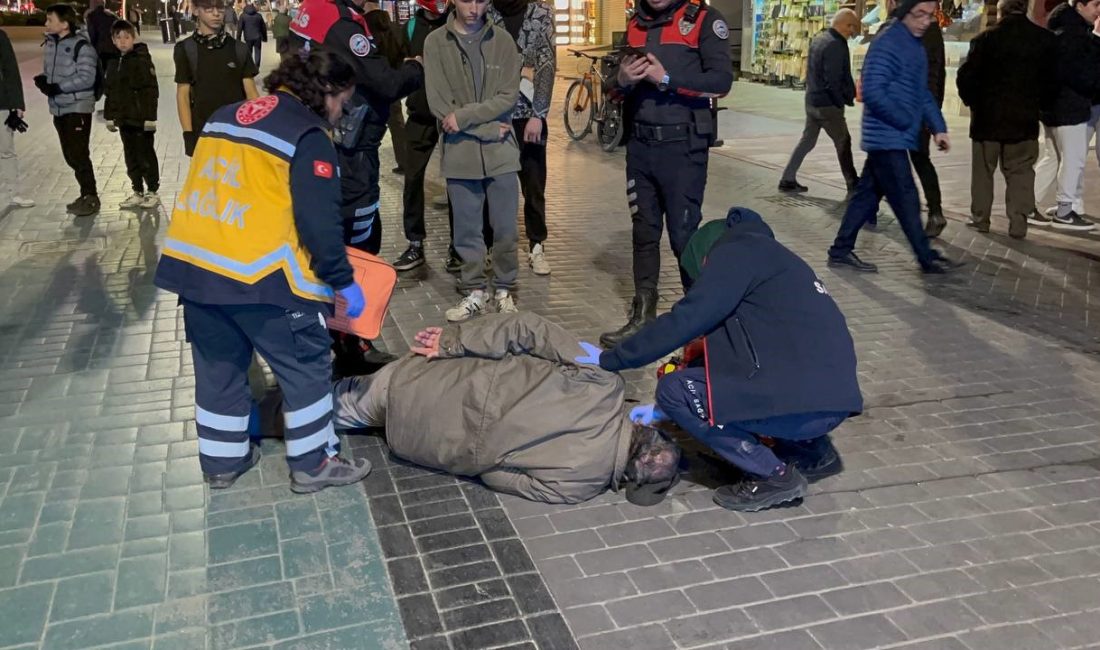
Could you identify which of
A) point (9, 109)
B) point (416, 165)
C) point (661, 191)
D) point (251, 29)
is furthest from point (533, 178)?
point (251, 29)

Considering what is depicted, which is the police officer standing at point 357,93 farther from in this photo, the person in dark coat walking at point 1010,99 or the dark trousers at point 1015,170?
the dark trousers at point 1015,170

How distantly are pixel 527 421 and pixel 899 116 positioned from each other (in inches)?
164

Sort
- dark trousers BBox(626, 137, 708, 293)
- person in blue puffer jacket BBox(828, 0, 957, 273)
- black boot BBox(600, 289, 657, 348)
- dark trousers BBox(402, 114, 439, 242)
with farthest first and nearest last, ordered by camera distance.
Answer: dark trousers BBox(402, 114, 439, 242) < person in blue puffer jacket BBox(828, 0, 957, 273) < black boot BBox(600, 289, 657, 348) < dark trousers BBox(626, 137, 708, 293)

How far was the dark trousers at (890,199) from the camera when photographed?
254 inches

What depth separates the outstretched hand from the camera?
385cm

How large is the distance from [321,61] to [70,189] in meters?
7.65

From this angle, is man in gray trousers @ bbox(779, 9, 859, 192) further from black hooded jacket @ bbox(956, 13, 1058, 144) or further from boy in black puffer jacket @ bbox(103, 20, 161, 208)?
boy in black puffer jacket @ bbox(103, 20, 161, 208)

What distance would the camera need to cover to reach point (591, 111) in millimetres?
13008

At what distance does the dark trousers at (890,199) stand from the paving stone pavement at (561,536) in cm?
127

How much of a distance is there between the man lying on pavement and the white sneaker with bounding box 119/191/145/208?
6294 mm

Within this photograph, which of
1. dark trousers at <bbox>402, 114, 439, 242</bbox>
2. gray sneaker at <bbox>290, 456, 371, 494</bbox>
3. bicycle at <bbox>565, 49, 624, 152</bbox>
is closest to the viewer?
gray sneaker at <bbox>290, 456, 371, 494</bbox>

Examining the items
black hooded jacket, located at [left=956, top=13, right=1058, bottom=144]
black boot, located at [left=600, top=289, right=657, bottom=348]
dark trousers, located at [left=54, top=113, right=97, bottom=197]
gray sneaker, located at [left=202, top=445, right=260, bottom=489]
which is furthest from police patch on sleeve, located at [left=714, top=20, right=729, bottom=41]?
dark trousers, located at [left=54, top=113, right=97, bottom=197]

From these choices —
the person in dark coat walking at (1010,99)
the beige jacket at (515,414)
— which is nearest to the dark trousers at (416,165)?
the beige jacket at (515,414)

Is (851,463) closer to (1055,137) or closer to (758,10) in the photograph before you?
(1055,137)
